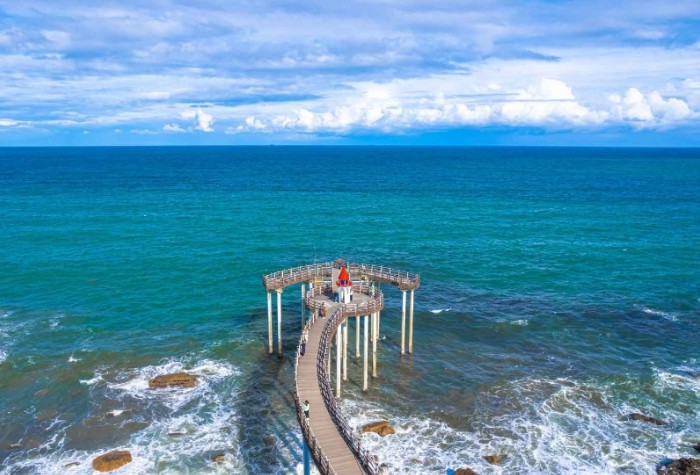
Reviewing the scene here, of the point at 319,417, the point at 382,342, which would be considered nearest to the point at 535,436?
the point at 319,417

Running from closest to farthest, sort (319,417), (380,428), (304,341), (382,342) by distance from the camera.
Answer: (319,417)
(380,428)
(304,341)
(382,342)

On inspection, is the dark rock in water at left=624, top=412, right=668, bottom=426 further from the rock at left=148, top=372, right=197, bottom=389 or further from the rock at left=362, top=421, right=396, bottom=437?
the rock at left=148, top=372, right=197, bottom=389

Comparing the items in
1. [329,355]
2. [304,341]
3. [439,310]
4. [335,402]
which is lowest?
[439,310]

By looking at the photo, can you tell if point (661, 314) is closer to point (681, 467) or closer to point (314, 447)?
point (681, 467)

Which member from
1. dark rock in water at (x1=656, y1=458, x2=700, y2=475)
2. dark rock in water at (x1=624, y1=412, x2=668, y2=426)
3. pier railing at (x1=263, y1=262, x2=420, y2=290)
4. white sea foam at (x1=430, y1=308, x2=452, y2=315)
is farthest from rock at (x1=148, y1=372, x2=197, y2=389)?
dark rock in water at (x1=656, y1=458, x2=700, y2=475)

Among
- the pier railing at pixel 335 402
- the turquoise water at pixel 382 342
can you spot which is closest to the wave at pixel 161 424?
the turquoise water at pixel 382 342

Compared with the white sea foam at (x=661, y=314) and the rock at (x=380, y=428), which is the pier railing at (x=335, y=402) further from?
the white sea foam at (x=661, y=314)

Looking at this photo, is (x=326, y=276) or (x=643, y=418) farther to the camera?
(x=326, y=276)
